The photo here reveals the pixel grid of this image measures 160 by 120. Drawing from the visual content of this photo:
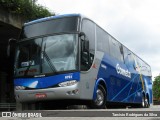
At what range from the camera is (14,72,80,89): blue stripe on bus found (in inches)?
473

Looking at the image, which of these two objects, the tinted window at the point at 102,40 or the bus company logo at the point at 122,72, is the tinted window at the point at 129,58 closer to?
the bus company logo at the point at 122,72

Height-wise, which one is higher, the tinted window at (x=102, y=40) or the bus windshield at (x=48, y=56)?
the tinted window at (x=102, y=40)

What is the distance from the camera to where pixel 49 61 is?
12391mm

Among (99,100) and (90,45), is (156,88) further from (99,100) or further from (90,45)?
(90,45)

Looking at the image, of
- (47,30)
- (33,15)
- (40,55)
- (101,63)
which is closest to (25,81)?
(40,55)

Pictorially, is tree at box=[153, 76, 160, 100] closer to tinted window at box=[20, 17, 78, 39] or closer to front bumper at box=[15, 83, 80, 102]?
tinted window at box=[20, 17, 78, 39]

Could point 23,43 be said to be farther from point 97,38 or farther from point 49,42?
point 97,38

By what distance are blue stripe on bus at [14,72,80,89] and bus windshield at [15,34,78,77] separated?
→ 0.17 m

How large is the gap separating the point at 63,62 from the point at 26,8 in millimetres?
6413

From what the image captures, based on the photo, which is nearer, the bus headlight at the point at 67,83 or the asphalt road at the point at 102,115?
the asphalt road at the point at 102,115

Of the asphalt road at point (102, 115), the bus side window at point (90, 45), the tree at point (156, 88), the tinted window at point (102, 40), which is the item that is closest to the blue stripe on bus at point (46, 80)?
the bus side window at point (90, 45)

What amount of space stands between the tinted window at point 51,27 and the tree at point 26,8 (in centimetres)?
315

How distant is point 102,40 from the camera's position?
14.7 meters

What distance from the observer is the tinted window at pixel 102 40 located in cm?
1418
